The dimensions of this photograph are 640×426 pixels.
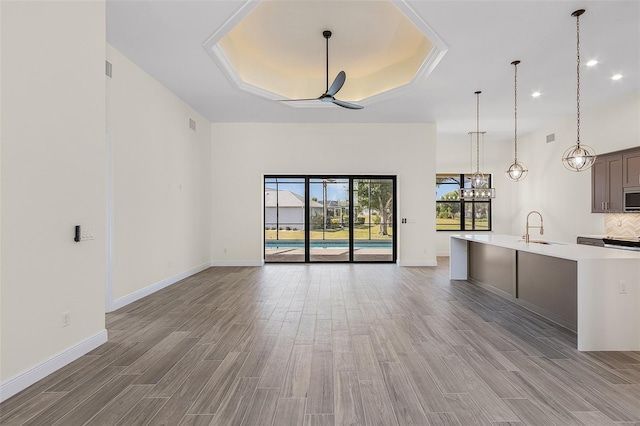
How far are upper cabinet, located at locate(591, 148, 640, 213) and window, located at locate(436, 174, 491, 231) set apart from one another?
3.23 meters

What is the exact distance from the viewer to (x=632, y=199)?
591 cm

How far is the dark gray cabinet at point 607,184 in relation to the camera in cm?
622

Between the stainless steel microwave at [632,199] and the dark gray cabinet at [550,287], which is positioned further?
the stainless steel microwave at [632,199]

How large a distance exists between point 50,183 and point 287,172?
18.5 feet

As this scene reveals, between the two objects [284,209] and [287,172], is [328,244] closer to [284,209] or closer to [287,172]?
[284,209]

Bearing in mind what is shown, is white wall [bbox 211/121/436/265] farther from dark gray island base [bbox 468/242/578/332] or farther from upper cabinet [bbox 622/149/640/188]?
upper cabinet [bbox 622/149/640/188]

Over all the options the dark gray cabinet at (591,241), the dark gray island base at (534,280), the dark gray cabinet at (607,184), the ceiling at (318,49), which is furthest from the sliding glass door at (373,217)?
the dark gray cabinet at (607,184)

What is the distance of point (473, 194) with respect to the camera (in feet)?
21.3

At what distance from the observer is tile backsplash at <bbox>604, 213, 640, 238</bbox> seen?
20.3 feet

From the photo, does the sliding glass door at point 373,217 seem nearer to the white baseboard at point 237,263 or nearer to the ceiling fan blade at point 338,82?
the white baseboard at point 237,263

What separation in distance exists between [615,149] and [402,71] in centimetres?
437

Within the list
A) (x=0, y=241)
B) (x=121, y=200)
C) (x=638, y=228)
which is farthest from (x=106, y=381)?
(x=638, y=228)

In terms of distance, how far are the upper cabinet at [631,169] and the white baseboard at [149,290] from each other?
Answer: 8.33 m

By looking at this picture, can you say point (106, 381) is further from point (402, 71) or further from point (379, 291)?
point (402, 71)
